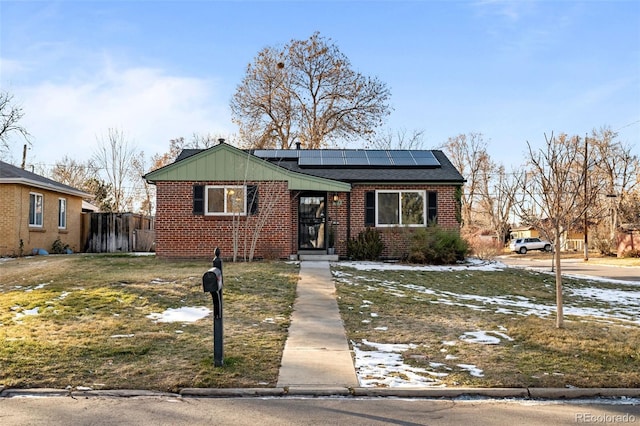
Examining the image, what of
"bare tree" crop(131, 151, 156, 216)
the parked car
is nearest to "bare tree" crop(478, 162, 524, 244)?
the parked car

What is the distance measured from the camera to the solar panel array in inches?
763

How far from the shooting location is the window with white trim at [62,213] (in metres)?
22.2

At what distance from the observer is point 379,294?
10.6 m

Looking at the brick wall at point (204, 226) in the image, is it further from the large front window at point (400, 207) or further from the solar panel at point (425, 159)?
the solar panel at point (425, 159)

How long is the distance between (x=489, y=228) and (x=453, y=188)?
41.3 m

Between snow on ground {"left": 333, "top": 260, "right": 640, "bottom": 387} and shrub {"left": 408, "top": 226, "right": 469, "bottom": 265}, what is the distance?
54cm

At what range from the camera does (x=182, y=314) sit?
8.46 metres

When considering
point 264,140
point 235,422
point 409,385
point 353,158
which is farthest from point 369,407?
point 264,140

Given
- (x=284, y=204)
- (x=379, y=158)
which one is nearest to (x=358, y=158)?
(x=379, y=158)

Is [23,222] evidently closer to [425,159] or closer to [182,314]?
[182,314]

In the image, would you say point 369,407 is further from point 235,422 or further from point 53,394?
point 53,394

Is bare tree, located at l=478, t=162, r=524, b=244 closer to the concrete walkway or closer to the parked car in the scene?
the parked car

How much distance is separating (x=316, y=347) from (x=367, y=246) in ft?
35.0

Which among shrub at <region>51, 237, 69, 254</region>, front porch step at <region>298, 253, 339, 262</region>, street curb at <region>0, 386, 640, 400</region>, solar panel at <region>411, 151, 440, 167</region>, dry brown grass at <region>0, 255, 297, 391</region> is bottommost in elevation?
street curb at <region>0, 386, 640, 400</region>
